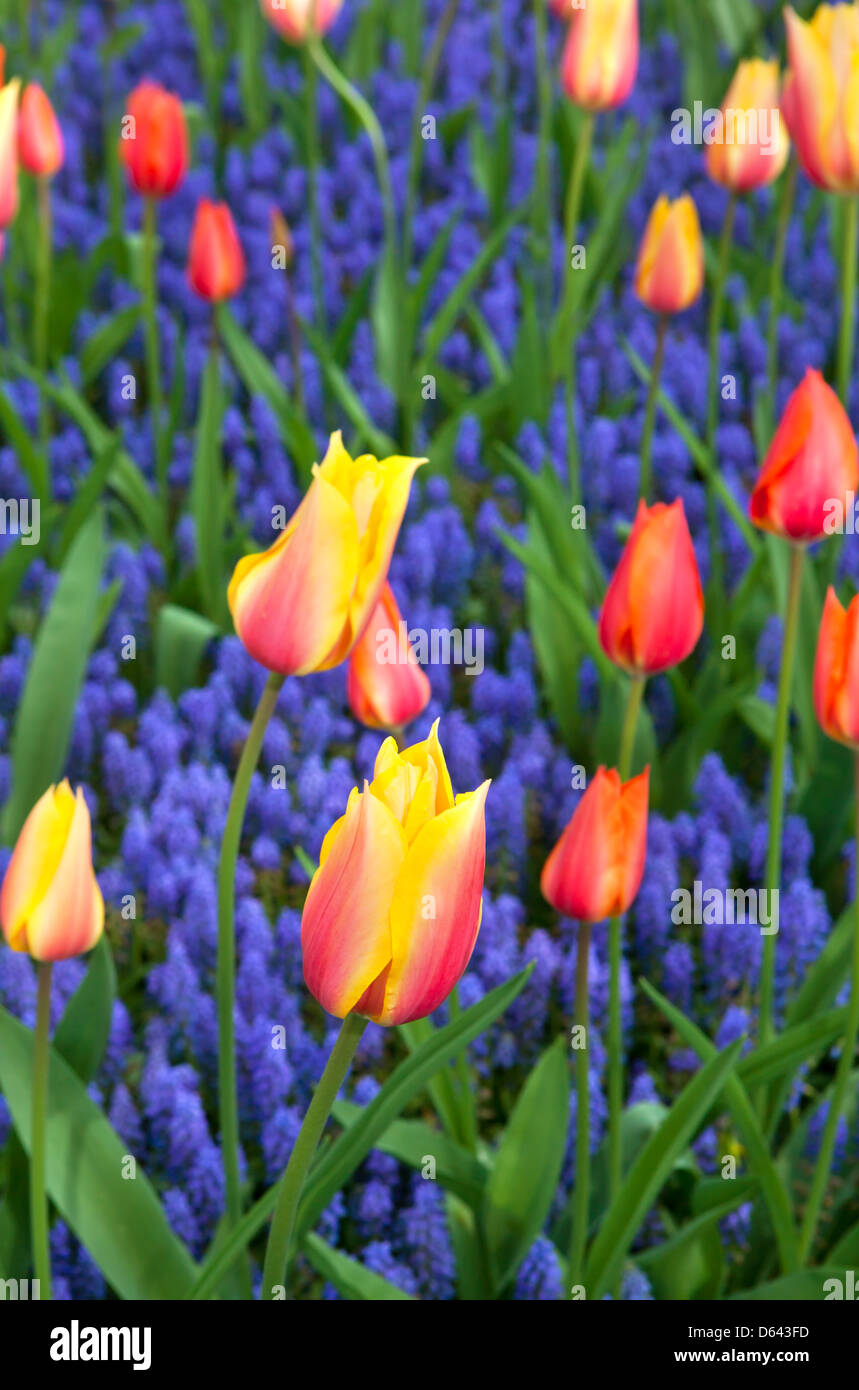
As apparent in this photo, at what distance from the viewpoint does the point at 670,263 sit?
187 cm

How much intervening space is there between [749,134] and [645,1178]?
141cm

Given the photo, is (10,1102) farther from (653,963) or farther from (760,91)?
(760,91)

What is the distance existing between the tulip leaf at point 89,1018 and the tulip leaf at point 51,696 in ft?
1.53

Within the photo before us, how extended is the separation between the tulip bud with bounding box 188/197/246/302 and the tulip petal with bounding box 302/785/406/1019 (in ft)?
4.81

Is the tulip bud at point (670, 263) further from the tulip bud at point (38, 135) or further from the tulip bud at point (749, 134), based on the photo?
the tulip bud at point (38, 135)

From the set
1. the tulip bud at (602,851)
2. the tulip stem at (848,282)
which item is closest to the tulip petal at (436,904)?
the tulip bud at (602,851)

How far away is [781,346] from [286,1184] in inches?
86.8

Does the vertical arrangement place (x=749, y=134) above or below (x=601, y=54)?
below

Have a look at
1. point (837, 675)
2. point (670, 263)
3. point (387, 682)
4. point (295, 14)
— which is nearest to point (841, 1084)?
point (837, 675)

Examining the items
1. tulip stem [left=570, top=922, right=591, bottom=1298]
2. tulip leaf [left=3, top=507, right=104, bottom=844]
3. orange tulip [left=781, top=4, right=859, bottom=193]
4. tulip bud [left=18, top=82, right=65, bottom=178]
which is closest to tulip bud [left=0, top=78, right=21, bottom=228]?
tulip leaf [left=3, top=507, right=104, bottom=844]

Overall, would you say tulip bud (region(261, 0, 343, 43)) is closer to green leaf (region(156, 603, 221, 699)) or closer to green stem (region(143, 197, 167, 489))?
green stem (region(143, 197, 167, 489))

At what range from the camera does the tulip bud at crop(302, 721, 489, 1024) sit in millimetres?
761

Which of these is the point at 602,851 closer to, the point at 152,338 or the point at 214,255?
the point at 214,255
